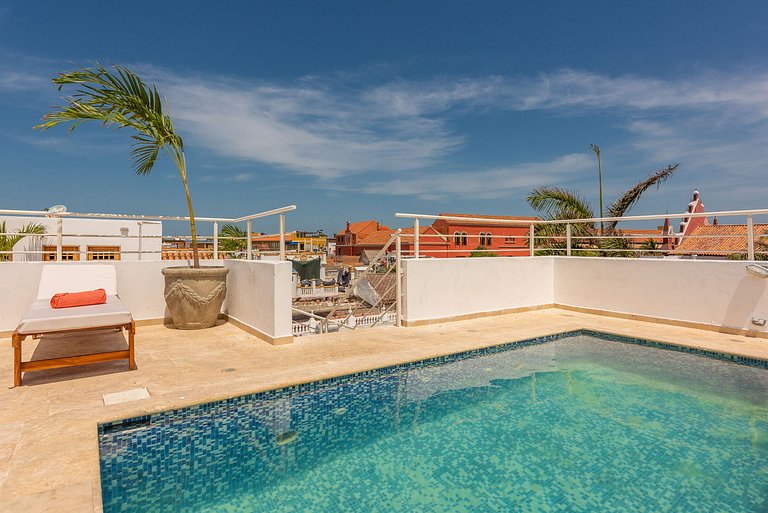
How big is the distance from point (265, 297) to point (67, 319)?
7.51 ft

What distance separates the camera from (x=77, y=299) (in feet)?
18.0

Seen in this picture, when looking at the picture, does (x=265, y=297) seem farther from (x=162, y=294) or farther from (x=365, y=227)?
(x=365, y=227)

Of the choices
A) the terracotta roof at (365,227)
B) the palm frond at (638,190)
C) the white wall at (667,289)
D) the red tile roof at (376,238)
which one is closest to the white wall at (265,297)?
the white wall at (667,289)

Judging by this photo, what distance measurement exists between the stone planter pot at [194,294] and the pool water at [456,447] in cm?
326

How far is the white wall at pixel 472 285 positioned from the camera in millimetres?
7254

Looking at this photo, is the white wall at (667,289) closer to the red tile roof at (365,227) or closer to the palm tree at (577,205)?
the palm tree at (577,205)

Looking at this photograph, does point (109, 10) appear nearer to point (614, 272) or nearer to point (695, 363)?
point (614, 272)

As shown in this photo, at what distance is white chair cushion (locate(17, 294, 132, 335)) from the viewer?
426 centimetres

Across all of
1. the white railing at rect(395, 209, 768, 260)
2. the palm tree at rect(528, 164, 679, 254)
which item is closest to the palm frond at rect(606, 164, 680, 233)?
the palm tree at rect(528, 164, 679, 254)

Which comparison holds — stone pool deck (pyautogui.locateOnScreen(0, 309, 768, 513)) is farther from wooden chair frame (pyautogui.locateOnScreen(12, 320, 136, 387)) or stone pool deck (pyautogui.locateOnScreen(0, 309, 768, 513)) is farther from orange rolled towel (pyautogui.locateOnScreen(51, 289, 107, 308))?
orange rolled towel (pyautogui.locateOnScreen(51, 289, 107, 308))

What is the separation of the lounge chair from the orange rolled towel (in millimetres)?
90

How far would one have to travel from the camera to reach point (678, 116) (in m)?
31.4

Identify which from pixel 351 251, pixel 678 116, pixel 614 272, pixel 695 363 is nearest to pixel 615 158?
pixel 614 272

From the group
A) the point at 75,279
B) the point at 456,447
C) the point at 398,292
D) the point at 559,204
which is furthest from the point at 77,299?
the point at 559,204
